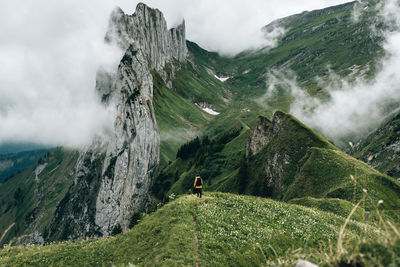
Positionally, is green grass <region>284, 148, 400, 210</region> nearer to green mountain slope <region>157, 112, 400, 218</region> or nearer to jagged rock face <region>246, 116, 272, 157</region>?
green mountain slope <region>157, 112, 400, 218</region>

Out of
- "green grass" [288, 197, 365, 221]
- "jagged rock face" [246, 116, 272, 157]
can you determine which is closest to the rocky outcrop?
"jagged rock face" [246, 116, 272, 157]

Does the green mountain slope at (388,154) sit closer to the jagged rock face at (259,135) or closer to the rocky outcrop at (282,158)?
the jagged rock face at (259,135)

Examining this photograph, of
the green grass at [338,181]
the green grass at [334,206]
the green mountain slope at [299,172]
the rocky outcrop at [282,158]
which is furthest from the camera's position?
the rocky outcrop at [282,158]

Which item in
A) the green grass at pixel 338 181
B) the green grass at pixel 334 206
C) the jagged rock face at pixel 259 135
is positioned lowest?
the green grass at pixel 334 206

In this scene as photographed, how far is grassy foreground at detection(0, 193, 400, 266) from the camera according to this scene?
18.2 meters

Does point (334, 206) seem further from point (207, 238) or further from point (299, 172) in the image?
point (299, 172)

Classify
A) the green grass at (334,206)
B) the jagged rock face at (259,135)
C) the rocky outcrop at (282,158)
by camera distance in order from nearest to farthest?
the green grass at (334,206)
the rocky outcrop at (282,158)
the jagged rock face at (259,135)

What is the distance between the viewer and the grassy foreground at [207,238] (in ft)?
59.9

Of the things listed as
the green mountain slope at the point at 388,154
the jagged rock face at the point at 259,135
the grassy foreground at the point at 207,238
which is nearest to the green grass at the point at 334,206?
the grassy foreground at the point at 207,238

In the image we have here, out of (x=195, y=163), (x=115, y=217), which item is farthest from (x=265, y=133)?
(x=115, y=217)

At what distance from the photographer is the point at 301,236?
70.3ft

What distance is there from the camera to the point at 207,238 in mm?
20016

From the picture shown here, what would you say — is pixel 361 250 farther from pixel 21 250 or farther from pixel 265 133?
pixel 265 133

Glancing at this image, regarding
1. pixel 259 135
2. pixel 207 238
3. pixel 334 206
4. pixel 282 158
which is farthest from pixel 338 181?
pixel 259 135
